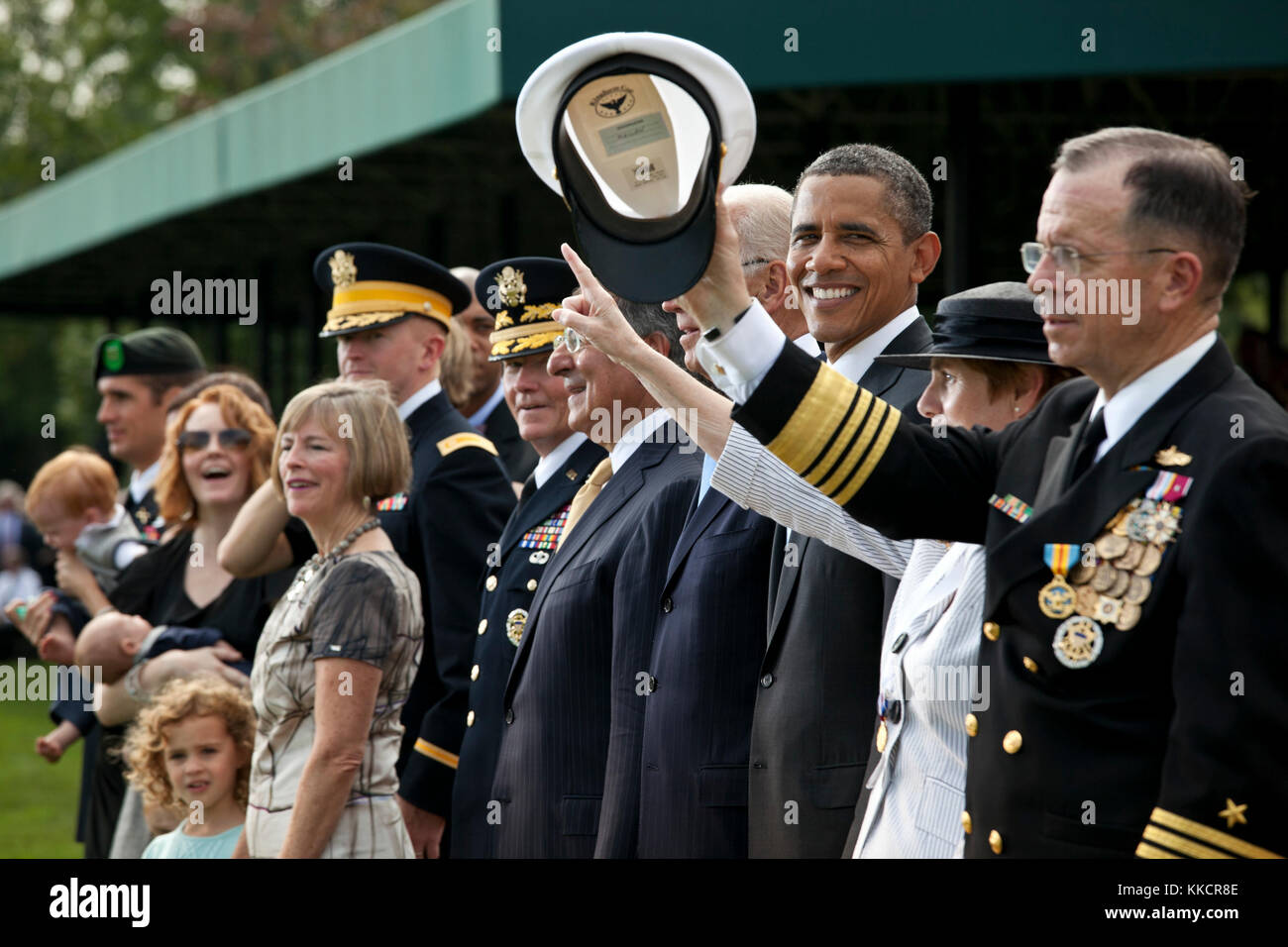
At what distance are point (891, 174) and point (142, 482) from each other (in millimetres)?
4949

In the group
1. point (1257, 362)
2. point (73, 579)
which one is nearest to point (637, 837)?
point (73, 579)

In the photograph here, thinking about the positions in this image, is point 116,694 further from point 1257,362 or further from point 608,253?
point 1257,362

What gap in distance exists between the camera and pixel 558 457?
500 cm

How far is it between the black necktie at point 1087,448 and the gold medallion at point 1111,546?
0.14m

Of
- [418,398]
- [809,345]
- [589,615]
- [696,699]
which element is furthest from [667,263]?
[418,398]

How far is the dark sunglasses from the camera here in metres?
6.16

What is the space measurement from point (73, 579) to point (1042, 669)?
498 centimetres

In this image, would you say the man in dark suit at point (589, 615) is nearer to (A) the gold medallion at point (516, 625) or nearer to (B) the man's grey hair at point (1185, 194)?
(A) the gold medallion at point (516, 625)

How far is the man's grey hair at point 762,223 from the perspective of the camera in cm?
419

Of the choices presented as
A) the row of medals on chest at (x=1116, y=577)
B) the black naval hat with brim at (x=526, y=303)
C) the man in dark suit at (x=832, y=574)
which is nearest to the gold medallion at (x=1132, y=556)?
the row of medals on chest at (x=1116, y=577)

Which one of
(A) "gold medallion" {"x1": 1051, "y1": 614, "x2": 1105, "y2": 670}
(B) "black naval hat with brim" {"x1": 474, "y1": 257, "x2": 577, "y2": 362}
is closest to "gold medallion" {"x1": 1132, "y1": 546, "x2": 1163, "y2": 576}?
(A) "gold medallion" {"x1": 1051, "y1": 614, "x2": 1105, "y2": 670}

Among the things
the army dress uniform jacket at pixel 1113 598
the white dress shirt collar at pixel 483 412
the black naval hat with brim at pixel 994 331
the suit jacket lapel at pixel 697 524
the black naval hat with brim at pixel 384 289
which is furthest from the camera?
the white dress shirt collar at pixel 483 412

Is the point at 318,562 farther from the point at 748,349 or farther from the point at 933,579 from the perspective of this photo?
the point at 748,349
